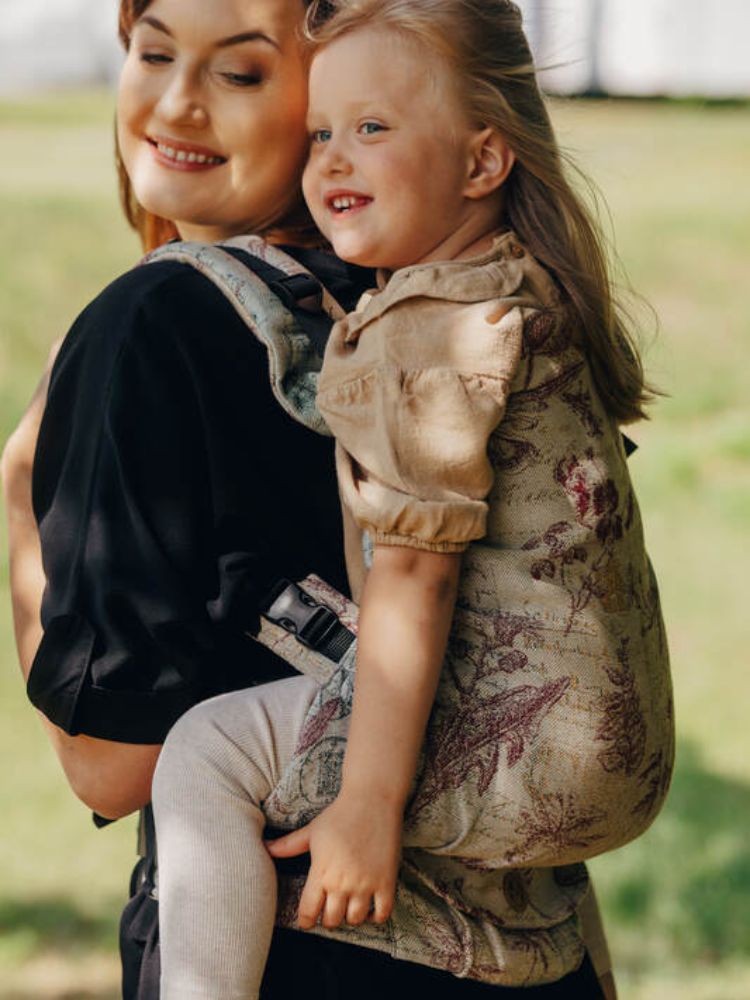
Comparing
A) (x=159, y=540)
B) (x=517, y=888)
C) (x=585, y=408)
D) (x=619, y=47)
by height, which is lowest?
(x=619, y=47)

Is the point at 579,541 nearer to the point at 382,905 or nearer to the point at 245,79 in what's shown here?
the point at 382,905

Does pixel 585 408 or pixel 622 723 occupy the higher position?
pixel 585 408

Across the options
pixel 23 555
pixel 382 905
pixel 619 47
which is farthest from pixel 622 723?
pixel 619 47

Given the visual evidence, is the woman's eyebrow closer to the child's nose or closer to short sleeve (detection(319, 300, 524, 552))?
the child's nose

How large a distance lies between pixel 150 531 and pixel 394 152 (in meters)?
→ 0.51

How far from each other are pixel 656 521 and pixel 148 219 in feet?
18.7

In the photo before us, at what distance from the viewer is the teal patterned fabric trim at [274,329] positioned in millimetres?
1851

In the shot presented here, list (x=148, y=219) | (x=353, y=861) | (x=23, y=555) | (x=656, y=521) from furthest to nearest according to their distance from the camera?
(x=656, y=521) → (x=148, y=219) → (x=23, y=555) → (x=353, y=861)

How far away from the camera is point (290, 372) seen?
1.87 meters

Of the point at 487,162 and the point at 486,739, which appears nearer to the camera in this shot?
the point at 486,739

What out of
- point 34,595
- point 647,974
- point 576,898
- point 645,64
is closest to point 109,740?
point 34,595

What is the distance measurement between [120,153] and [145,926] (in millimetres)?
1070

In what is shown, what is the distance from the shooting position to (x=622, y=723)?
178cm

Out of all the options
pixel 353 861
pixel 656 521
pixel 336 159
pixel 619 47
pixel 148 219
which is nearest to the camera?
pixel 353 861
